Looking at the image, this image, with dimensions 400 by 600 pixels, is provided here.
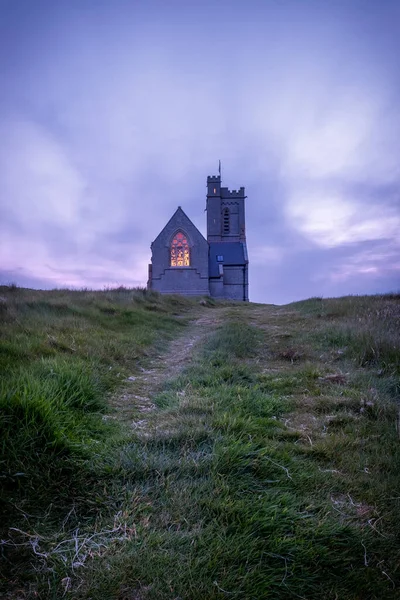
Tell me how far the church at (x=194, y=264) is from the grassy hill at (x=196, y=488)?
3152 cm

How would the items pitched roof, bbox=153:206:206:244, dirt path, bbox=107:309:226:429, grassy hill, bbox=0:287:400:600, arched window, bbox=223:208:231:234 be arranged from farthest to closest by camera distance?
arched window, bbox=223:208:231:234, pitched roof, bbox=153:206:206:244, dirt path, bbox=107:309:226:429, grassy hill, bbox=0:287:400:600

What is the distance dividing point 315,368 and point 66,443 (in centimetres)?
419

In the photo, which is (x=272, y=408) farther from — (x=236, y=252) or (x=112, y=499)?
(x=236, y=252)

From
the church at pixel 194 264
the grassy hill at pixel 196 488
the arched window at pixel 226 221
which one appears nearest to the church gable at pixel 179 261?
Answer: the church at pixel 194 264

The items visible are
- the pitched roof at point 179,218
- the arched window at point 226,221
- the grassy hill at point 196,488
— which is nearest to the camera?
the grassy hill at point 196,488

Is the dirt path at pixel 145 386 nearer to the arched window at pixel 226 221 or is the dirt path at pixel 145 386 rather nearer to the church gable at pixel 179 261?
the church gable at pixel 179 261

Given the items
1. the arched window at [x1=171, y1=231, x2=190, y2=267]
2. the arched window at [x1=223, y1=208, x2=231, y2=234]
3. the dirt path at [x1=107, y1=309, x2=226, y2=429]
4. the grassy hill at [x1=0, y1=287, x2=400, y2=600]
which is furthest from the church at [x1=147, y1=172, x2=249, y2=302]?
the grassy hill at [x1=0, y1=287, x2=400, y2=600]

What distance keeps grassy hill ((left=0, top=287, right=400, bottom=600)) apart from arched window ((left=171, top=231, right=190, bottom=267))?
32.1 metres

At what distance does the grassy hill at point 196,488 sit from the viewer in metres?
1.72

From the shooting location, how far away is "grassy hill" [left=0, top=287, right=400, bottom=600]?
1721 millimetres

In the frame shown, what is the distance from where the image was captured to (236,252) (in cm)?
4347

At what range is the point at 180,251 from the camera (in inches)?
1438

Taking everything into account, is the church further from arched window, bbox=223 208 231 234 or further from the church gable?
arched window, bbox=223 208 231 234

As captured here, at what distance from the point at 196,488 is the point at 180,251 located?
3498 cm
